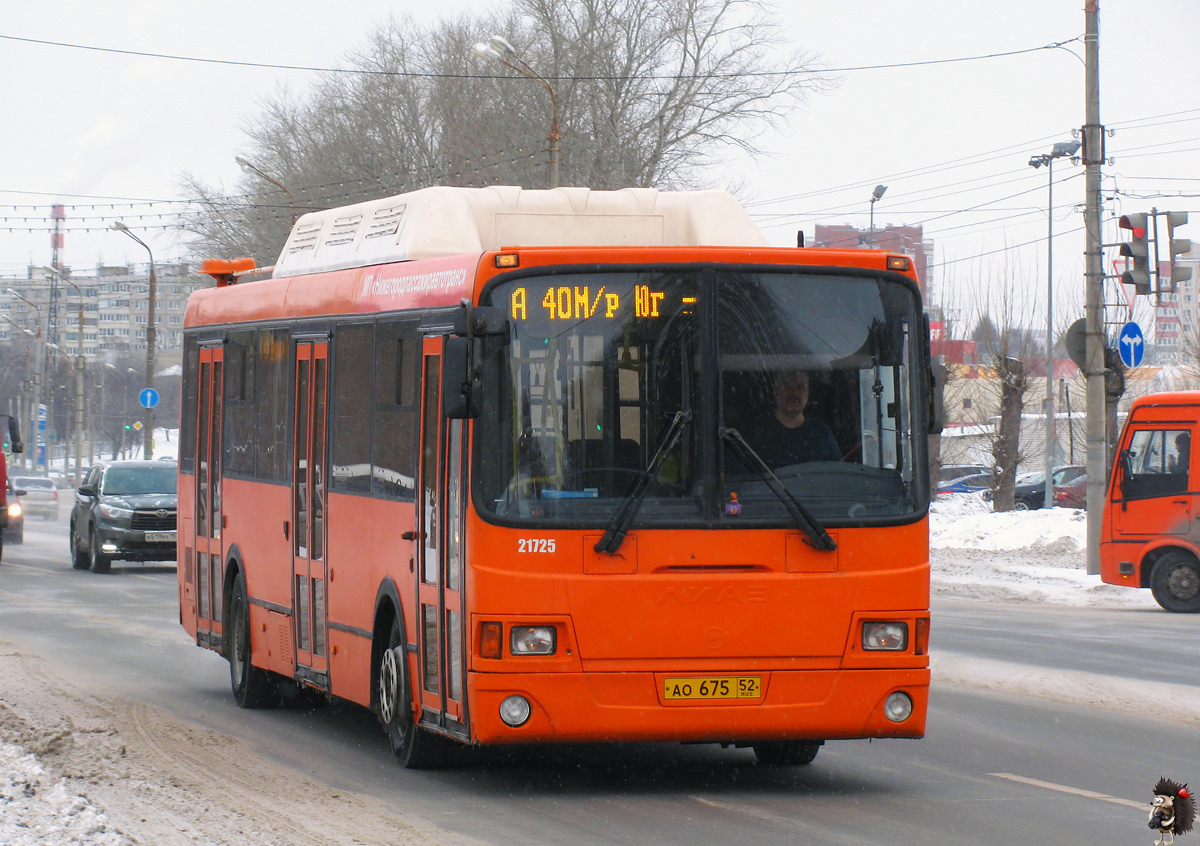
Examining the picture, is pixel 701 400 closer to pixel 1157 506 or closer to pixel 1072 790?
pixel 1072 790

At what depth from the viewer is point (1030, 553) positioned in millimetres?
28281

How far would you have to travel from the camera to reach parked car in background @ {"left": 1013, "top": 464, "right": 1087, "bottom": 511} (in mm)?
A: 51081

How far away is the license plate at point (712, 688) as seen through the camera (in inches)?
312

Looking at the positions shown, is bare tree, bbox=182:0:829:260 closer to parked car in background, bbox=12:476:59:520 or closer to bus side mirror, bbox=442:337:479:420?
parked car in background, bbox=12:476:59:520

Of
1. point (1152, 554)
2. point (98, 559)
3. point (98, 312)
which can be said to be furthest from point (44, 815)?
point (98, 312)

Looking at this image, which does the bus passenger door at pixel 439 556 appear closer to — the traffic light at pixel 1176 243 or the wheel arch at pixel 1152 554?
the wheel arch at pixel 1152 554

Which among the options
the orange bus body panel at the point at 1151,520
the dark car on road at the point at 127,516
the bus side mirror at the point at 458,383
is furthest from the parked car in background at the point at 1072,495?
the bus side mirror at the point at 458,383

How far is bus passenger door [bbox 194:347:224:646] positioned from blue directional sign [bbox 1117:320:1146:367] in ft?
46.1

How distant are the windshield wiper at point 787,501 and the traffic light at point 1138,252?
16.4 meters

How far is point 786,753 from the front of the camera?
365 inches

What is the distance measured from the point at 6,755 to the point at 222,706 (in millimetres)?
3396

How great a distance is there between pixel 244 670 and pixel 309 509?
191cm

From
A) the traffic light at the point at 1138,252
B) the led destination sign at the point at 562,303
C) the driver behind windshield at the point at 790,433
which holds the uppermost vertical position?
the traffic light at the point at 1138,252

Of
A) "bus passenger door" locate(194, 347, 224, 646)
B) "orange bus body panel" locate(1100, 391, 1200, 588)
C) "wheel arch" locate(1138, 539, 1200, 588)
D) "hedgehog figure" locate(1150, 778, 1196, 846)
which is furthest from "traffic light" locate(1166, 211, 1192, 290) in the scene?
"hedgehog figure" locate(1150, 778, 1196, 846)
